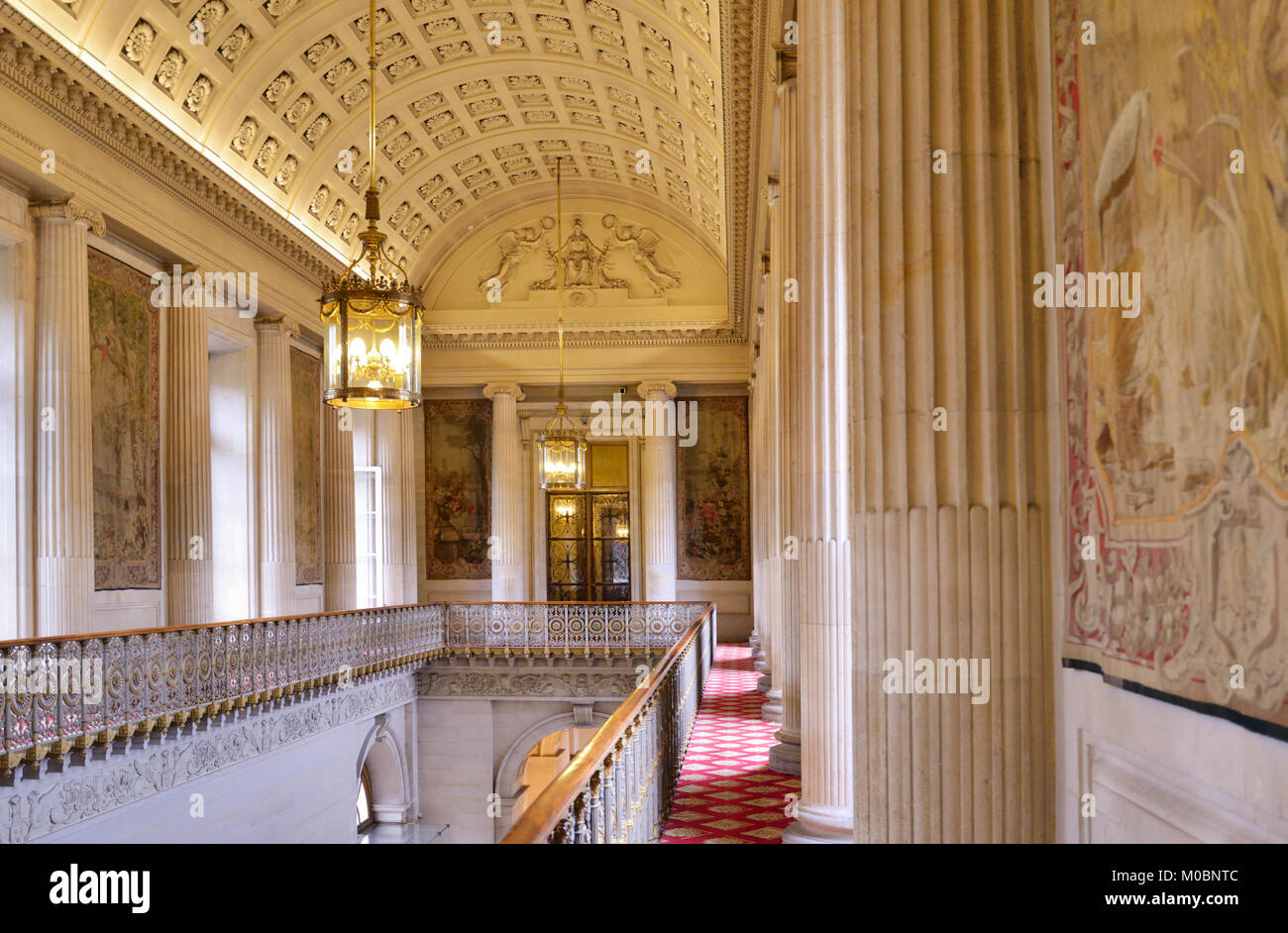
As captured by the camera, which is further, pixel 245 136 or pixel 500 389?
pixel 500 389

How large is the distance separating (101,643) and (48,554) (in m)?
3.58

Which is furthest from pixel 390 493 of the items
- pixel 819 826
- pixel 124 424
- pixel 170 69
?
pixel 819 826

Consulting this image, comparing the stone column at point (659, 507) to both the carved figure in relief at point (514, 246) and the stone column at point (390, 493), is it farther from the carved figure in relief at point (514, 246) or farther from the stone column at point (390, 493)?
the stone column at point (390, 493)

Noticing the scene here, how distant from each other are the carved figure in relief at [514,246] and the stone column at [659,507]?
4.11 m

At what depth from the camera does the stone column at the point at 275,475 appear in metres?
17.5

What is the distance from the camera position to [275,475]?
58.0 ft

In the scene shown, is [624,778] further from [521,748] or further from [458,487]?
[458,487]

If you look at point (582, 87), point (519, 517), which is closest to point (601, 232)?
point (582, 87)

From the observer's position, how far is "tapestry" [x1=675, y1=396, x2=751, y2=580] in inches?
958

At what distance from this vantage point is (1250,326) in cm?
186

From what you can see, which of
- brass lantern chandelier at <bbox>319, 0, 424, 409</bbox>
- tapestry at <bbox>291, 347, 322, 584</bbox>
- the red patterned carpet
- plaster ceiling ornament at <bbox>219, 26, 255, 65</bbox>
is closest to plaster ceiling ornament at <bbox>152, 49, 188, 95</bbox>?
plaster ceiling ornament at <bbox>219, 26, 255, 65</bbox>

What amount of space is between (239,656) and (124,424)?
165 inches

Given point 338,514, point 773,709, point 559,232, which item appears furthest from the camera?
point 559,232

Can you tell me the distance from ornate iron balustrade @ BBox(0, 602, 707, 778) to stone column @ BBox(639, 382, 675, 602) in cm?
451
